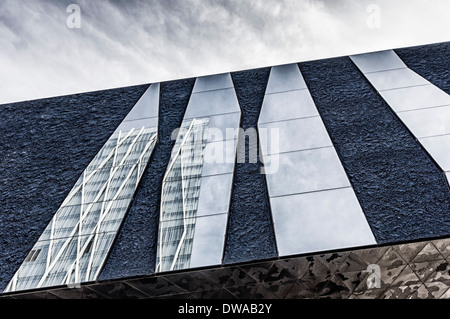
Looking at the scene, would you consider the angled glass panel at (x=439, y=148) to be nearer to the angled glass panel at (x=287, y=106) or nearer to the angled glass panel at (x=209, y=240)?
the angled glass panel at (x=287, y=106)

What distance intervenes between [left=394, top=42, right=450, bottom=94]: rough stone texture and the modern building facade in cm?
5

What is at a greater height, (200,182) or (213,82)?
(213,82)

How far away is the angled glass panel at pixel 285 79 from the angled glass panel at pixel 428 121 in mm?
2502

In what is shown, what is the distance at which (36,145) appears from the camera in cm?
819

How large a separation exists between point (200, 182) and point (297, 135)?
2168 millimetres

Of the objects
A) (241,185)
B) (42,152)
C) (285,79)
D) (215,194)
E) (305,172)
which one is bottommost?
(215,194)

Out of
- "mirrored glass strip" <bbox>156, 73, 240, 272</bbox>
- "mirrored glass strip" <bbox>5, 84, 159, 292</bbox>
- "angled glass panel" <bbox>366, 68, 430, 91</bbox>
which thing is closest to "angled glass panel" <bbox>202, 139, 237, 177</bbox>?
"mirrored glass strip" <bbox>156, 73, 240, 272</bbox>

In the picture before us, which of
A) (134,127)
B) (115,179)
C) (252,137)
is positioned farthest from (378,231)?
(134,127)

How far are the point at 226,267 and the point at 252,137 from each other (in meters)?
3.12

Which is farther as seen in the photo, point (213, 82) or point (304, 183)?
point (213, 82)

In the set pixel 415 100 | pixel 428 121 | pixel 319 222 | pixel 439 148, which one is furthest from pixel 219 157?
pixel 415 100

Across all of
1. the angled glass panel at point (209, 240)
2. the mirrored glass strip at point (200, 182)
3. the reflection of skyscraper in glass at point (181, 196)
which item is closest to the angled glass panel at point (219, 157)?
the mirrored glass strip at point (200, 182)

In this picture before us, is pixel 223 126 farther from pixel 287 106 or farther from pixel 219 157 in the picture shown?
pixel 287 106

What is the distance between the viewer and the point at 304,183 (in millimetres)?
6094
